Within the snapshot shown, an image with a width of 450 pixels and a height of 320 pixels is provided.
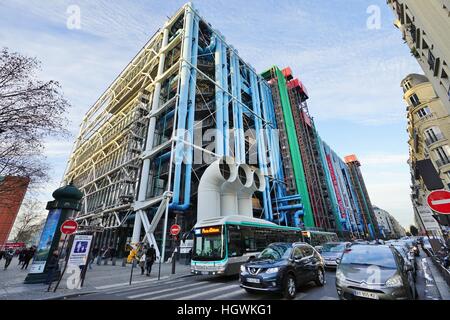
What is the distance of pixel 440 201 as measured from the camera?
6.08 m

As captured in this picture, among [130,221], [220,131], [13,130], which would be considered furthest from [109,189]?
[13,130]

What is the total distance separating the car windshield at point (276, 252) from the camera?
25.4 feet

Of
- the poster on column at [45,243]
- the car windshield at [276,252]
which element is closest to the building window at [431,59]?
the car windshield at [276,252]

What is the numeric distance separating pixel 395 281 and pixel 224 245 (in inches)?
286

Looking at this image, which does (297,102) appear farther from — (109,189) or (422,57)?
(109,189)

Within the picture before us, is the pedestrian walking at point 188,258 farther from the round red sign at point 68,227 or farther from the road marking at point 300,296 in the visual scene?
the road marking at point 300,296

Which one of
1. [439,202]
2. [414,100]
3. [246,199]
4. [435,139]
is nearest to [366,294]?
[439,202]

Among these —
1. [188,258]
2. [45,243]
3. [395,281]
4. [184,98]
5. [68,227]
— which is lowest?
[395,281]

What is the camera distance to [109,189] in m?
36.8

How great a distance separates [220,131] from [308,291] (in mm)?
23742

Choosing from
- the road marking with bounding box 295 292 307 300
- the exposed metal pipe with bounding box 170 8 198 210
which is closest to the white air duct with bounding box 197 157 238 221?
the exposed metal pipe with bounding box 170 8 198 210

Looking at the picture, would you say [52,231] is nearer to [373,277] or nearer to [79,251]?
[79,251]

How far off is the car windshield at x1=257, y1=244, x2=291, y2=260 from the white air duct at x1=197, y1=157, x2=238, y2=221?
10.9 metres

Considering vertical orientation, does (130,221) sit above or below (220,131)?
below
